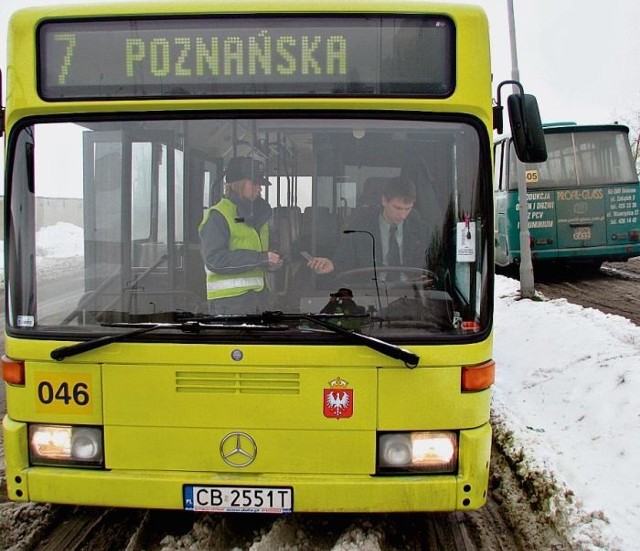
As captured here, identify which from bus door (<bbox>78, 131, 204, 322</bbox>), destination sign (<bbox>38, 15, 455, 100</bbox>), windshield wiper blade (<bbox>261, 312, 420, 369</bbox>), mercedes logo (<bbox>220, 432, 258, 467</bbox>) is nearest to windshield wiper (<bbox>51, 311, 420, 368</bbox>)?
windshield wiper blade (<bbox>261, 312, 420, 369</bbox>)

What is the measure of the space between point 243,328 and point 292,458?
0.66m

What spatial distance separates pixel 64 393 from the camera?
3.23 metres

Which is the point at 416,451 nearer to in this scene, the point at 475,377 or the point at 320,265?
the point at 475,377

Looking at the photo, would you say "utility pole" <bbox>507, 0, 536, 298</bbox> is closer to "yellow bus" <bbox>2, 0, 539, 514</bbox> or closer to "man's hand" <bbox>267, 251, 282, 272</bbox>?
"yellow bus" <bbox>2, 0, 539, 514</bbox>

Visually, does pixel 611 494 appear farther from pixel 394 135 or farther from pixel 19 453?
pixel 19 453

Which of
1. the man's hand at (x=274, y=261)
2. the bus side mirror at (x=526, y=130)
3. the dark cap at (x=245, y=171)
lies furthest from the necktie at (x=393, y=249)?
the bus side mirror at (x=526, y=130)

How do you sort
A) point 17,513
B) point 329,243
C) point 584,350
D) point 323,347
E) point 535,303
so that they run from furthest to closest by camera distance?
point 535,303, point 584,350, point 17,513, point 329,243, point 323,347

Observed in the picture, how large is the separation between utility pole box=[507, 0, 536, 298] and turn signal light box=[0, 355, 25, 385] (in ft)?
32.1

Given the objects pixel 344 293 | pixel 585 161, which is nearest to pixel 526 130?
pixel 344 293

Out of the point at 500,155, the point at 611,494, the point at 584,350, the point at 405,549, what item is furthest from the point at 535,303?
the point at 405,549

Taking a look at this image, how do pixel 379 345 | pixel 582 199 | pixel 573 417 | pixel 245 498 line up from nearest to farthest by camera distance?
1. pixel 379 345
2. pixel 245 498
3. pixel 573 417
4. pixel 582 199

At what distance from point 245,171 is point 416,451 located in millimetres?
1586

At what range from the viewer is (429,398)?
3178 millimetres

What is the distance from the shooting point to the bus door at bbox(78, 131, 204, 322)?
3.29m
